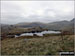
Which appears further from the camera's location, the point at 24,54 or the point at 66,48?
the point at 66,48

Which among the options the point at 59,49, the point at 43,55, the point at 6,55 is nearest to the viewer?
the point at 43,55

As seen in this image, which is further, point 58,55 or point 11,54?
point 11,54

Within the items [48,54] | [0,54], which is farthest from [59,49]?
[0,54]

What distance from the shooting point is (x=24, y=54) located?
4125 millimetres

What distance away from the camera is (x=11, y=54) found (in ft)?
13.9

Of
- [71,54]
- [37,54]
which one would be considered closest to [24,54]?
[37,54]

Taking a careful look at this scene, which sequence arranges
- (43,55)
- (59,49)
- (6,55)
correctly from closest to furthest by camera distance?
(43,55) < (6,55) < (59,49)

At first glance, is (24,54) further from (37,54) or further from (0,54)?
(0,54)

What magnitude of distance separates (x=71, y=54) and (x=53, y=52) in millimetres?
745

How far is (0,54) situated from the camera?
425cm

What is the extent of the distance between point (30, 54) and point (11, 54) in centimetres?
86

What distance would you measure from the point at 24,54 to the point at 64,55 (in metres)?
1.69

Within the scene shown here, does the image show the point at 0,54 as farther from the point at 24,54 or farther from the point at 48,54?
the point at 48,54

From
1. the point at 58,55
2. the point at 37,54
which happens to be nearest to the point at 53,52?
the point at 58,55
